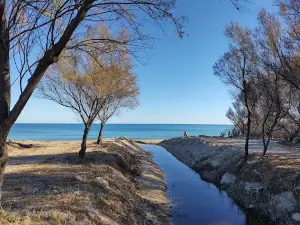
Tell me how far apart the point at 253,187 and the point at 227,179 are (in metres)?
3.64

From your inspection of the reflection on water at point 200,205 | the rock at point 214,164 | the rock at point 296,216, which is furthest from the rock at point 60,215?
the rock at point 214,164

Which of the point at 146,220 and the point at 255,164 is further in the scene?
the point at 255,164

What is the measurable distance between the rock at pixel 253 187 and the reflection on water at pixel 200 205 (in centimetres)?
94

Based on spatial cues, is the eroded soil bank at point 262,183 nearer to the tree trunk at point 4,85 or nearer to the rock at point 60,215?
the rock at point 60,215

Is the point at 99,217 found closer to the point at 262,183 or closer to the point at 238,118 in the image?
the point at 262,183

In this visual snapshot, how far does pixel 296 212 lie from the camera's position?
9.23 meters

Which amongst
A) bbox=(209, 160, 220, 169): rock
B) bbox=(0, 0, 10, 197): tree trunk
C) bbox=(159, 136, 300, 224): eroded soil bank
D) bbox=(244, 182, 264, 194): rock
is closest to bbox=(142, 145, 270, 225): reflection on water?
bbox=(159, 136, 300, 224): eroded soil bank

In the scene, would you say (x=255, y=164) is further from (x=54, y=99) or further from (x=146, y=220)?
(x=54, y=99)

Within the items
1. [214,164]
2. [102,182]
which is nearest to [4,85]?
[102,182]

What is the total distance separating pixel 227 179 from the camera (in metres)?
16.3

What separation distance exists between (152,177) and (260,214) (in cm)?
765

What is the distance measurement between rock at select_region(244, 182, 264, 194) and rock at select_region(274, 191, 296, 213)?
4.61ft

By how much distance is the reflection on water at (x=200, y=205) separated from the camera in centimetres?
1107

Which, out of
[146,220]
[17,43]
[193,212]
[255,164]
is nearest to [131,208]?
[146,220]
